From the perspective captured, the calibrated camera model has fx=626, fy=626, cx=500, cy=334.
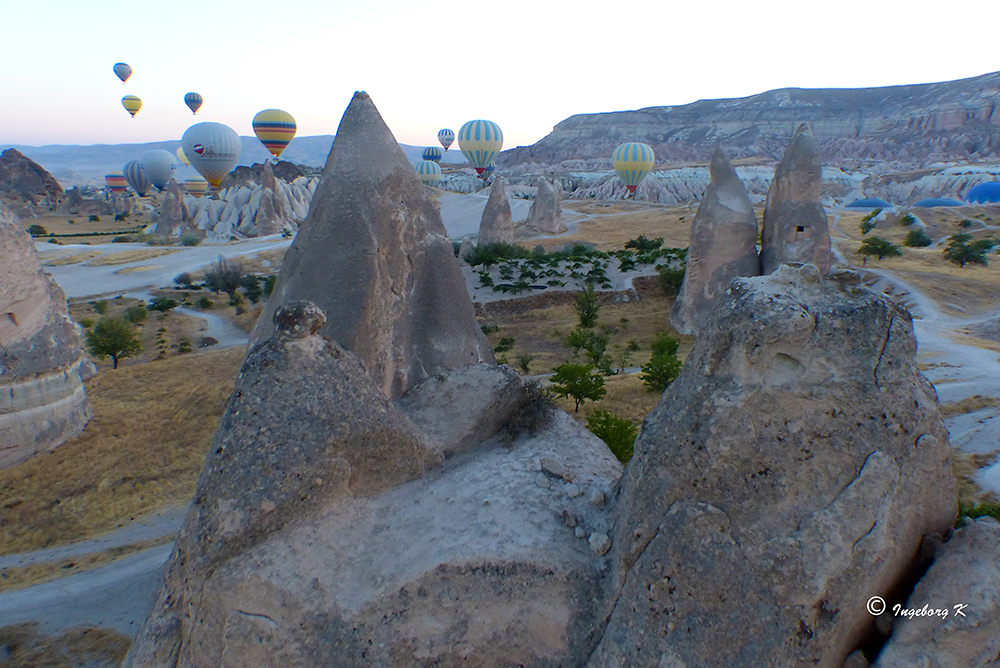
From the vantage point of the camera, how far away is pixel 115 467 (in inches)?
363

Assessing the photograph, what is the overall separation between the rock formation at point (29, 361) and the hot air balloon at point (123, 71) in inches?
2860

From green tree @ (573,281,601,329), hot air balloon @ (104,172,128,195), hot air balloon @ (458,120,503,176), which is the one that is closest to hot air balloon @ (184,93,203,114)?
hot air balloon @ (104,172,128,195)

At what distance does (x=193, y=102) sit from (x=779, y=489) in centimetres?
8418

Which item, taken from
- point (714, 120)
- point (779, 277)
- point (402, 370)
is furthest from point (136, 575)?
point (714, 120)

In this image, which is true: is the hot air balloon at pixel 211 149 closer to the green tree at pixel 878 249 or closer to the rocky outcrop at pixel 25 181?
the rocky outcrop at pixel 25 181

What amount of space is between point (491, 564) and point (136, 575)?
5.33 m

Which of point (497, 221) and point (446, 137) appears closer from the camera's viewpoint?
point (497, 221)

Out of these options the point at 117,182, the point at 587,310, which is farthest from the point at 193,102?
the point at 587,310

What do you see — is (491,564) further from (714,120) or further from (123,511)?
(714,120)

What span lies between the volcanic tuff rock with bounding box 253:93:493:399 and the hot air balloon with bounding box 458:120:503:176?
5932 centimetres

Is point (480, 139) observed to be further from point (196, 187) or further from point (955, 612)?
point (955, 612)

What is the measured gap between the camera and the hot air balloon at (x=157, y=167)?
229ft

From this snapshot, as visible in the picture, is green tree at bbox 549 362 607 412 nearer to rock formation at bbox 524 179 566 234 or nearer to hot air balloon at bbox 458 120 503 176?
rock formation at bbox 524 179 566 234

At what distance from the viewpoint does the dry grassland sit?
795cm
